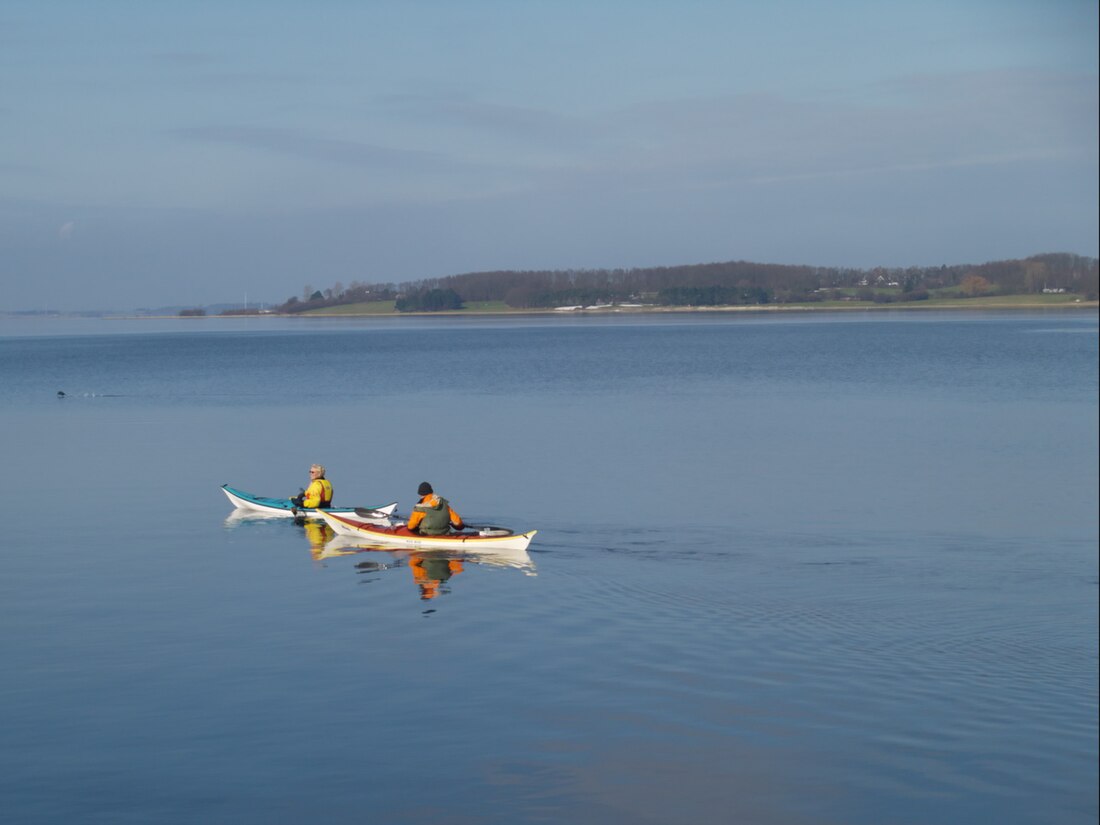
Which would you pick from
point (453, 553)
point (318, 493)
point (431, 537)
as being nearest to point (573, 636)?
point (453, 553)

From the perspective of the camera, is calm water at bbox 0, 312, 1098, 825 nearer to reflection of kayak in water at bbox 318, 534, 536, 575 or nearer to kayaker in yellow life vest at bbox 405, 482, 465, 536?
reflection of kayak in water at bbox 318, 534, 536, 575

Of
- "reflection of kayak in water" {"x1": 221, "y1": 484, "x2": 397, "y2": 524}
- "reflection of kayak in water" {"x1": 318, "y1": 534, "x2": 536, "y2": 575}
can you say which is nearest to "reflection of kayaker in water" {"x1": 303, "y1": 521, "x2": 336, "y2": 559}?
"reflection of kayak in water" {"x1": 318, "y1": 534, "x2": 536, "y2": 575}

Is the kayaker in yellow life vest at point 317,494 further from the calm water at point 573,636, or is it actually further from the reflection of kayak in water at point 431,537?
the reflection of kayak in water at point 431,537

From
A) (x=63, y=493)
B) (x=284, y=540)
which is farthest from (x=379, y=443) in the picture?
(x=284, y=540)

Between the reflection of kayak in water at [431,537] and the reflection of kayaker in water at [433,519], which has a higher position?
the reflection of kayaker in water at [433,519]

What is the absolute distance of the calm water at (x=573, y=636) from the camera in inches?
500

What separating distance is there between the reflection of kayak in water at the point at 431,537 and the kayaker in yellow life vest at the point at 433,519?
0.13 m

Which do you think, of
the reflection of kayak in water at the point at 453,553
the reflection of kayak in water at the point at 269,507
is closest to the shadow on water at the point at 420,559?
the reflection of kayak in water at the point at 453,553

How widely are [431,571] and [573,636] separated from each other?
5786 mm

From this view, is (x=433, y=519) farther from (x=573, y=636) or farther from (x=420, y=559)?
(x=573, y=636)

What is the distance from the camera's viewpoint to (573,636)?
18.2 m

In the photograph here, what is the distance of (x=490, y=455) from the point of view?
3988 centimetres

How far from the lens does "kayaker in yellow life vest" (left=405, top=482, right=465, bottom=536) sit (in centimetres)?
2483

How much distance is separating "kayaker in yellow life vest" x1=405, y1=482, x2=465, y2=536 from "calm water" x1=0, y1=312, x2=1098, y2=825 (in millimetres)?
878
